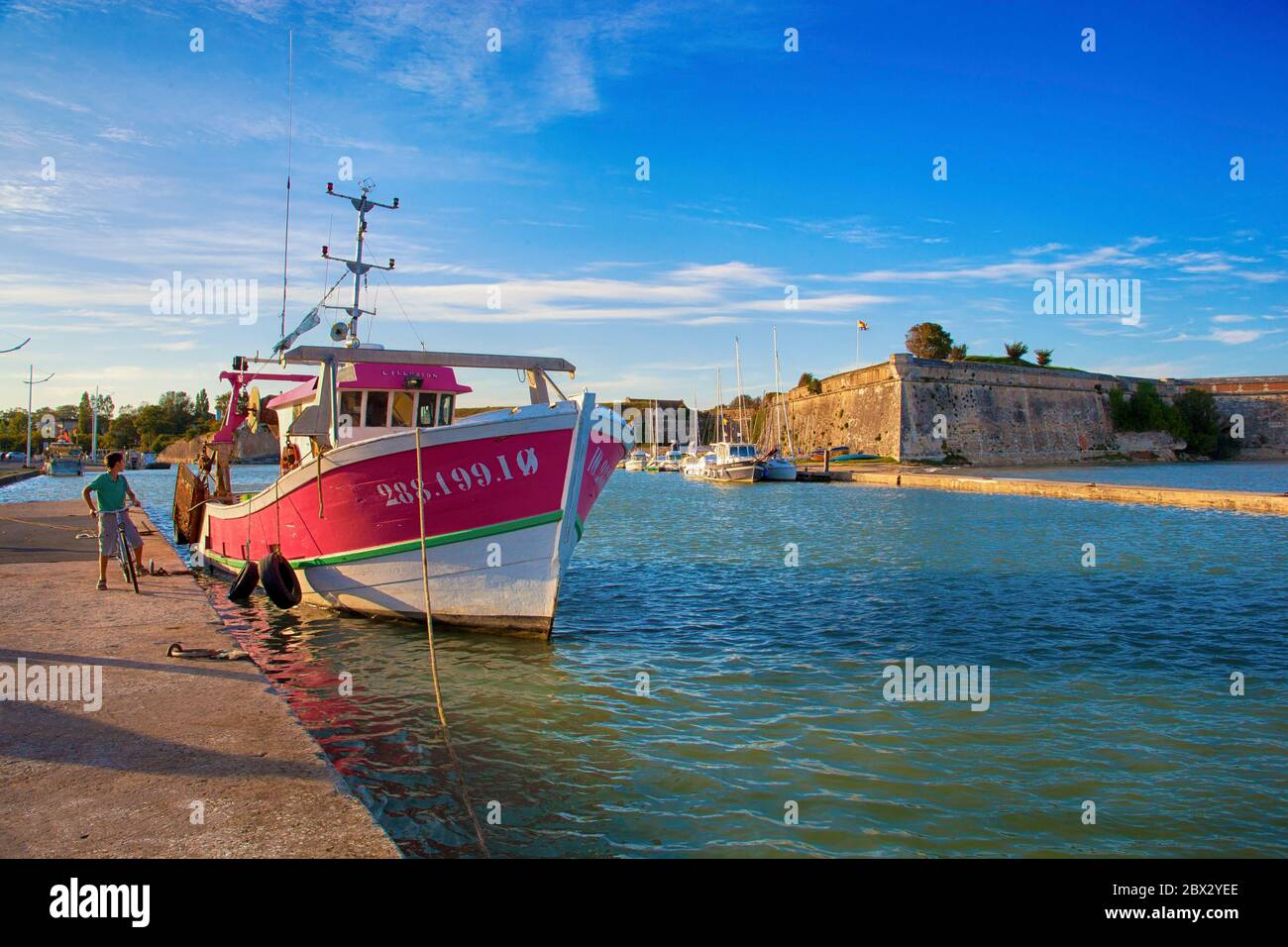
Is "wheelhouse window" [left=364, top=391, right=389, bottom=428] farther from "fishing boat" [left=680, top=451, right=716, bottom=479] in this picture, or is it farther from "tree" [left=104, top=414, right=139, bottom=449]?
"tree" [left=104, top=414, right=139, bottom=449]

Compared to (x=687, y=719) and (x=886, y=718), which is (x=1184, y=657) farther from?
(x=687, y=719)

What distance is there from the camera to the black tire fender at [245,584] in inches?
443

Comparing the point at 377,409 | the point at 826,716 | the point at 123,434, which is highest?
the point at 123,434

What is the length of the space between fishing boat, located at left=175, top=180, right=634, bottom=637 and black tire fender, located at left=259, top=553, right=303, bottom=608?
0.12ft

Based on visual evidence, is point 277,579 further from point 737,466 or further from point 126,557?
point 737,466

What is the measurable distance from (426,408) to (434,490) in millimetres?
2659

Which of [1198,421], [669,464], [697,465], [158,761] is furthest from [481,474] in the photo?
[1198,421]

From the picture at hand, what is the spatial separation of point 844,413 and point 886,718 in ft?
190

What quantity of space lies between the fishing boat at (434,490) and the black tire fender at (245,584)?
0.51 metres

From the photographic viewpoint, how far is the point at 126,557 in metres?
10.0

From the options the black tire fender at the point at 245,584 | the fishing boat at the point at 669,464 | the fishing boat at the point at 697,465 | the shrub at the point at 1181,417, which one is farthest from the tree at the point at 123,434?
the black tire fender at the point at 245,584
